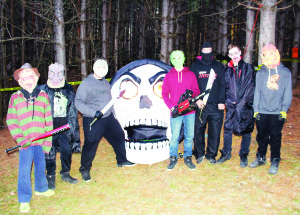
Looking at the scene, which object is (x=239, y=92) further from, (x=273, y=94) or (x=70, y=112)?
(x=70, y=112)

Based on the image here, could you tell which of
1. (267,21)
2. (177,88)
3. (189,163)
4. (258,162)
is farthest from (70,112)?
(267,21)

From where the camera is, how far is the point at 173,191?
3670 millimetres

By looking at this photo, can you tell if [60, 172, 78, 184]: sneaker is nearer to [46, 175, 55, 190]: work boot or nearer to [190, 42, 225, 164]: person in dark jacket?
[46, 175, 55, 190]: work boot

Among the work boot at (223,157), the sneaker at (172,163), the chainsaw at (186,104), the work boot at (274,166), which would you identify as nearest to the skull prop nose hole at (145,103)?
the chainsaw at (186,104)

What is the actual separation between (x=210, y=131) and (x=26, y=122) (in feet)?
9.59

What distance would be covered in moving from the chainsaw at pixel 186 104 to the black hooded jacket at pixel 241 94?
1.82ft

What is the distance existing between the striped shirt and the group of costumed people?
0.01 m

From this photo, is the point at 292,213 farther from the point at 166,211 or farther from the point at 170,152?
the point at 170,152

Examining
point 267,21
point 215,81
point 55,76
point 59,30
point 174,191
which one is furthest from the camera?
point 59,30

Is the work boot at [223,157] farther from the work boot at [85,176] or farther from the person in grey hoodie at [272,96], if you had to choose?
the work boot at [85,176]

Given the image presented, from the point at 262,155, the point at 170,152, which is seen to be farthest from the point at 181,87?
the point at 262,155

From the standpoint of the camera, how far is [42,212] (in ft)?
10.8

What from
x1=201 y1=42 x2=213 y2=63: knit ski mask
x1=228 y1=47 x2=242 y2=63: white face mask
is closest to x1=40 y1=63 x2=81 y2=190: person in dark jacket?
x1=201 y1=42 x2=213 y2=63: knit ski mask

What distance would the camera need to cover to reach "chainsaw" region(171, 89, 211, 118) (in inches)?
153
